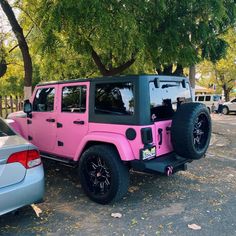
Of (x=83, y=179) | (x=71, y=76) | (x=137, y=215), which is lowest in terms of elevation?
(x=137, y=215)

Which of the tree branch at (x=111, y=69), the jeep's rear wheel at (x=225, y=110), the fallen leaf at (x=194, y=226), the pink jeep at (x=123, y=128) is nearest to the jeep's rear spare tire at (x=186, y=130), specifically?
the pink jeep at (x=123, y=128)

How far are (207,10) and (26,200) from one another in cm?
504

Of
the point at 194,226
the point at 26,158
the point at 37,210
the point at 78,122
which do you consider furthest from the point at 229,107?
the point at 26,158

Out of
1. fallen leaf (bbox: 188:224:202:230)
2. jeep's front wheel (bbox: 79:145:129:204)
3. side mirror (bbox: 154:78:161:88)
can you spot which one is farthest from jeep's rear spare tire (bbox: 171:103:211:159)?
fallen leaf (bbox: 188:224:202:230)

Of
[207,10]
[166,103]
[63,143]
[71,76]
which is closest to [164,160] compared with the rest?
[166,103]

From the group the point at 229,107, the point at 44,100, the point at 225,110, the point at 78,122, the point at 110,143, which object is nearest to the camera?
the point at 110,143

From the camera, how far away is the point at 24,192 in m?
3.48

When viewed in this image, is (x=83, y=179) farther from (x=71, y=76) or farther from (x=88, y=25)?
(x=71, y=76)

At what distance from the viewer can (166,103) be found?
468 centimetres

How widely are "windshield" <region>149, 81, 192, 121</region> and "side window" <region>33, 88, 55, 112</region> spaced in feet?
6.73

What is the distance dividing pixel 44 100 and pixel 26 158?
7.51 ft

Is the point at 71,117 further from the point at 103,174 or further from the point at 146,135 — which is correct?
the point at 146,135

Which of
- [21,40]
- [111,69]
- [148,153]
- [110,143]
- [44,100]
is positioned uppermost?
[21,40]

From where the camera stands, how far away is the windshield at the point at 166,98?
4.39 metres
